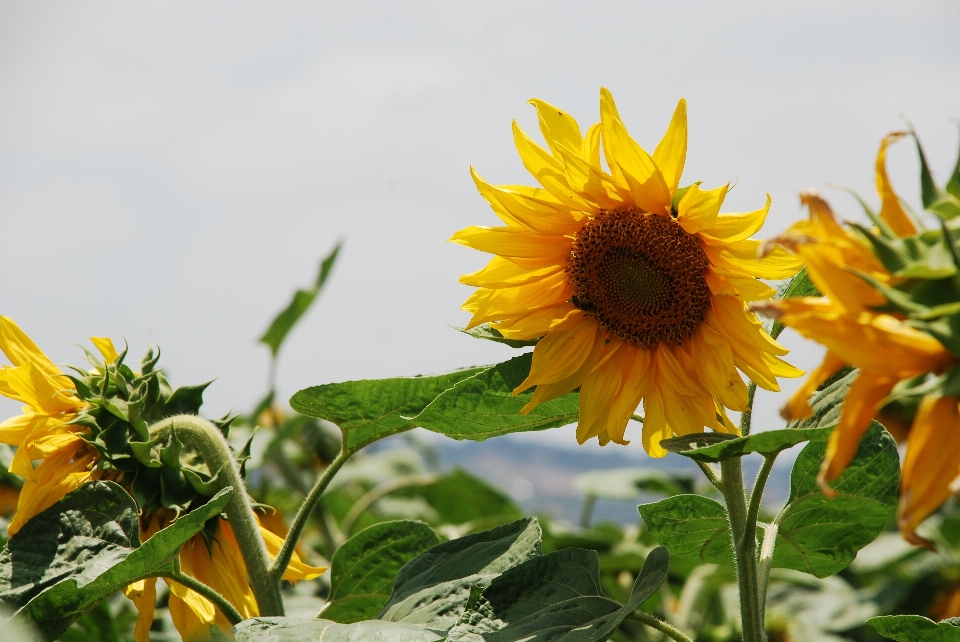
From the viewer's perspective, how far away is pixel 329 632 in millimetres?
1290

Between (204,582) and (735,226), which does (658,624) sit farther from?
(204,582)

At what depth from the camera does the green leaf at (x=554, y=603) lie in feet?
4.08

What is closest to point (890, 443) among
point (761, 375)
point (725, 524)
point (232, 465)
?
point (761, 375)

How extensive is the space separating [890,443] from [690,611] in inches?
78.2

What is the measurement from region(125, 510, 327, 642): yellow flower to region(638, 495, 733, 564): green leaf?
2.14 feet

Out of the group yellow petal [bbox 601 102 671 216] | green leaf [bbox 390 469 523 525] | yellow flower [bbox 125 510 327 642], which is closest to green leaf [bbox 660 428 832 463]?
yellow petal [bbox 601 102 671 216]

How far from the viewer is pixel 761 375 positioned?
146 centimetres

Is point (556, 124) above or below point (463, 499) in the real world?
above

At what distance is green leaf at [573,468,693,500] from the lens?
414cm

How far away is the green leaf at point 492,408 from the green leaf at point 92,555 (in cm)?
36

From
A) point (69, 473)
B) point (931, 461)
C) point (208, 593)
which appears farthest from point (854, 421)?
point (69, 473)

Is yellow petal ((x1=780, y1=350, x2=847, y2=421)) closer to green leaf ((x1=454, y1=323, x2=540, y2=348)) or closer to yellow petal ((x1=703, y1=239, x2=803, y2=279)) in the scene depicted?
yellow petal ((x1=703, y1=239, x2=803, y2=279))

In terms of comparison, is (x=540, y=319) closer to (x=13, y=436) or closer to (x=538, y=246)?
(x=538, y=246)

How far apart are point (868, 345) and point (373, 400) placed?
0.98m
